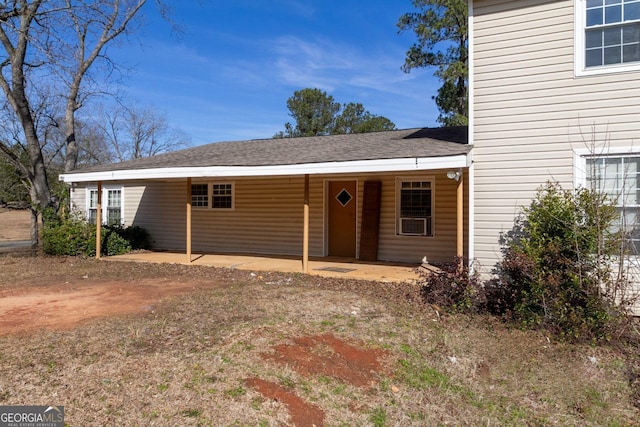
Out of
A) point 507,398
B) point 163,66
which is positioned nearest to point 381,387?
point 507,398

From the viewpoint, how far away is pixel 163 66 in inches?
755

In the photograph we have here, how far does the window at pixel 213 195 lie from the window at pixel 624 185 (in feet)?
30.0

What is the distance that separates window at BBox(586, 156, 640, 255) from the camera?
6.18 meters

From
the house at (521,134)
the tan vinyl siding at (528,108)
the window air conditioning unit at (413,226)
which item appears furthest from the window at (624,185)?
the window air conditioning unit at (413,226)

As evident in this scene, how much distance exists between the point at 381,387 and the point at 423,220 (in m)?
6.53

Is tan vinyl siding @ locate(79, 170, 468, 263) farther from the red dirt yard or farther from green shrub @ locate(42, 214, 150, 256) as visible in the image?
the red dirt yard

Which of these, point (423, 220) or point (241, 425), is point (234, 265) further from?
point (241, 425)

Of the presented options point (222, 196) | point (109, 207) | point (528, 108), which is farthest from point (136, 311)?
point (109, 207)

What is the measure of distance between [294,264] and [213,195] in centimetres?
410

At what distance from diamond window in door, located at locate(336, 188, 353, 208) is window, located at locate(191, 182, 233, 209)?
3.33m

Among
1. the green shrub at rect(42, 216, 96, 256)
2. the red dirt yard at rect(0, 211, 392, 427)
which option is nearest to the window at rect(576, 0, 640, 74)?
the red dirt yard at rect(0, 211, 392, 427)

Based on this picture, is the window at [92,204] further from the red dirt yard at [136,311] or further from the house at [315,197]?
the red dirt yard at [136,311]

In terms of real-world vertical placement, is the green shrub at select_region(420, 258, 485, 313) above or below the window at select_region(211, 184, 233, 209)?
below

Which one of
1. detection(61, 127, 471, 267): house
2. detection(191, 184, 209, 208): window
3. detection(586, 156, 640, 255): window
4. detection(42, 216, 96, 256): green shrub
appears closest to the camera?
detection(586, 156, 640, 255): window
